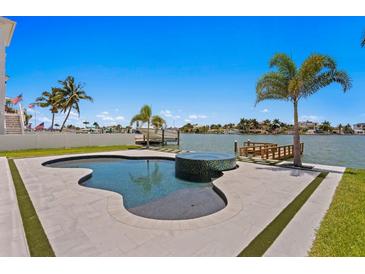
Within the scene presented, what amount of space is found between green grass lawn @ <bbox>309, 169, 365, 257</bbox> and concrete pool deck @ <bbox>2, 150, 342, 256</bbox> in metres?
0.30

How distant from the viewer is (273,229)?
3.61 m

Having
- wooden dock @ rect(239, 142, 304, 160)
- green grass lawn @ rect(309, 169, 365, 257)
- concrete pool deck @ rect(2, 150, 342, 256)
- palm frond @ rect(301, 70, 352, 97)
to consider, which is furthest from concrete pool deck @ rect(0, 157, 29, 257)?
wooden dock @ rect(239, 142, 304, 160)

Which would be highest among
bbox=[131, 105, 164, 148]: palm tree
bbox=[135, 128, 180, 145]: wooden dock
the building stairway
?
bbox=[131, 105, 164, 148]: palm tree

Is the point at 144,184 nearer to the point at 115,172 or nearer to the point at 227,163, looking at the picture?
the point at 115,172

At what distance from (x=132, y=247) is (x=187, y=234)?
953 mm

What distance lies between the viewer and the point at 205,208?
505 cm

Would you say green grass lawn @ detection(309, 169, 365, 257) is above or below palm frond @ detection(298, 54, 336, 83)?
below

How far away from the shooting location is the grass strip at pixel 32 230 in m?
2.88

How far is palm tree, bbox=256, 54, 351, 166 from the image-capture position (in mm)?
8781

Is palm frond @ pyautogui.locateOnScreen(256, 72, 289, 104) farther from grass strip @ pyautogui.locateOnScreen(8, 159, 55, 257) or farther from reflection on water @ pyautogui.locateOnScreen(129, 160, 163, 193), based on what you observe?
grass strip @ pyautogui.locateOnScreen(8, 159, 55, 257)

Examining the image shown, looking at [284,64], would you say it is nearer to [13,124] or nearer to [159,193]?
[159,193]
